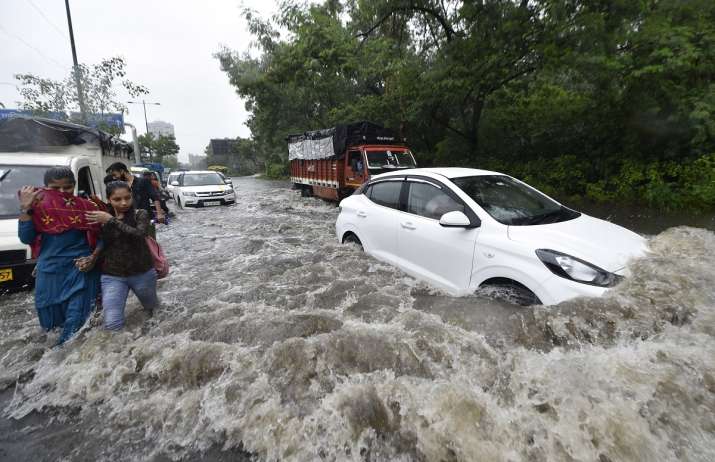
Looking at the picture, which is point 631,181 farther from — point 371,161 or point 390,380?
point 390,380

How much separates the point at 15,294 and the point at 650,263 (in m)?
7.09

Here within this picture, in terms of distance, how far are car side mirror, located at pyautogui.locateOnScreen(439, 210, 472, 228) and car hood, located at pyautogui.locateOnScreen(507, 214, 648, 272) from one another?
1.25 feet

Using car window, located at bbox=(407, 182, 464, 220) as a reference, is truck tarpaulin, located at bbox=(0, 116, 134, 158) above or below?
above

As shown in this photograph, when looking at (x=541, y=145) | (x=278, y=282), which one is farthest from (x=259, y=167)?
(x=278, y=282)

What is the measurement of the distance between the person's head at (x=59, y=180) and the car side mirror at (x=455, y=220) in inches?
130

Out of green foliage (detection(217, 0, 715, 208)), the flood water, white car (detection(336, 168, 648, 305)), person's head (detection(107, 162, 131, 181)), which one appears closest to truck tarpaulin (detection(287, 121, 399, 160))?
green foliage (detection(217, 0, 715, 208))

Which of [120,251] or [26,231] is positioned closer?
[26,231]

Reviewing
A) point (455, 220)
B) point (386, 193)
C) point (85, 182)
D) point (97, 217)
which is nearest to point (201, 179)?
point (85, 182)

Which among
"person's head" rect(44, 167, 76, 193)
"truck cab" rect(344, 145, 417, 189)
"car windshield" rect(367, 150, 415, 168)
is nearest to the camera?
"person's head" rect(44, 167, 76, 193)

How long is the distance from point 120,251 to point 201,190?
409 inches

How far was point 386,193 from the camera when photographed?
4.59 m

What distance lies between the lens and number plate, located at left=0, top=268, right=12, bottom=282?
3989 mm

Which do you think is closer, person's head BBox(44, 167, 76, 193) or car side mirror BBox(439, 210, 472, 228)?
person's head BBox(44, 167, 76, 193)

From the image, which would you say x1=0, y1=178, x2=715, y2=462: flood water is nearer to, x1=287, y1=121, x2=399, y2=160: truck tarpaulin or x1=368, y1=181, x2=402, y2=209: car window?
x1=368, y1=181, x2=402, y2=209: car window
